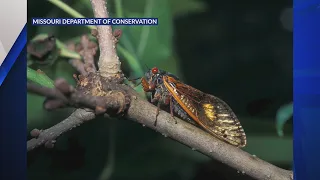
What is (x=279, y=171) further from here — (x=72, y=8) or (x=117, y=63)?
(x=72, y=8)

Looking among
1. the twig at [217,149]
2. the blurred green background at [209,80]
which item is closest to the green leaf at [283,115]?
the blurred green background at [209,80]

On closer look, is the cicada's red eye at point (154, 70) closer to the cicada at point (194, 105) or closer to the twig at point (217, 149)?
the cicada at point (194, 105)

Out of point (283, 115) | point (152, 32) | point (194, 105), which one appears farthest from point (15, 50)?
point (283, 115)

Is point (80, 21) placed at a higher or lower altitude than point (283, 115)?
higher

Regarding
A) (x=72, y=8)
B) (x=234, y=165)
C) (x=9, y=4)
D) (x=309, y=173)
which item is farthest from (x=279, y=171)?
(x=9, y=4)

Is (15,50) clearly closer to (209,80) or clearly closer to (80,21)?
(80,21)

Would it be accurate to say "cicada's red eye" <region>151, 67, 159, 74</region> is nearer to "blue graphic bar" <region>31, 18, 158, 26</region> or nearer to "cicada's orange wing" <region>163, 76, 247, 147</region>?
"cicada's orange wing" <region>163, 76, 247, 147</region>
